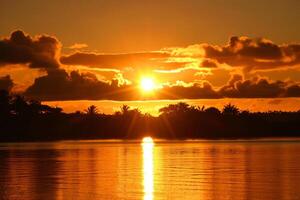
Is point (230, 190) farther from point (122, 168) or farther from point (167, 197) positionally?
point (122, 168)

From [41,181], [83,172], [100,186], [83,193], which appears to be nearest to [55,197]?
[83,193]

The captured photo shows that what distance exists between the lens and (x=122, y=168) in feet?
210

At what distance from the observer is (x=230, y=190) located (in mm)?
41969

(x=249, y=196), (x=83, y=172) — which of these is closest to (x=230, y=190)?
(x=249, y=196)

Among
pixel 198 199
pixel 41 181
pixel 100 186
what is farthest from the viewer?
pixel 41 181

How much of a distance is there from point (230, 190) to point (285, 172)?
14.0 m

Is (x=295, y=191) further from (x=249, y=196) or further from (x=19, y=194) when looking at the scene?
(x=19, y=194)

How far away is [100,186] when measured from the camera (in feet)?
149

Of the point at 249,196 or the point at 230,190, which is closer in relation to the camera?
the point at 249,196

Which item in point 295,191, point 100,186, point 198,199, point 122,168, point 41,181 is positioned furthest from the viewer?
point 122,168

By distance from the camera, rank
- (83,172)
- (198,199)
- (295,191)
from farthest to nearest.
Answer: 1. (83,172)
2. (295,191)
3. (198,199)

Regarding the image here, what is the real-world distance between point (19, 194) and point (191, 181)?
42.4 feet

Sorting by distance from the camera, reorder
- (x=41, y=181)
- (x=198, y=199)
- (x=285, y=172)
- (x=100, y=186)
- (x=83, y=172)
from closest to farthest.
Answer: (x=198, y=199)
(x=100, y=186)
(x=41, y=181)
(x=285, y=172)
(x=83, y=172)

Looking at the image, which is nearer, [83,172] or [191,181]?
[191,181]
